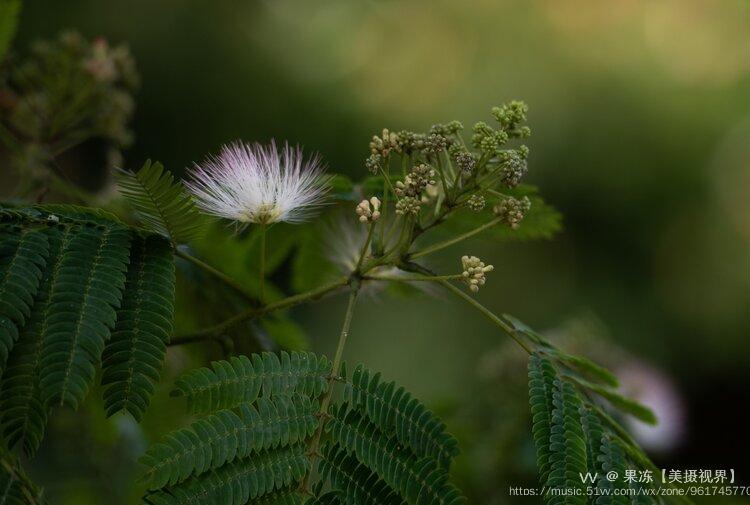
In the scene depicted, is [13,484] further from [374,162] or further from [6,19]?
[6,19]

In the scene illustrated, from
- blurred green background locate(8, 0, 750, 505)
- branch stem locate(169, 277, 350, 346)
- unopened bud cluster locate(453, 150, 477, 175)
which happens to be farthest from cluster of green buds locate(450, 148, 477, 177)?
blurred green background locate(8, 0, 750, 505)

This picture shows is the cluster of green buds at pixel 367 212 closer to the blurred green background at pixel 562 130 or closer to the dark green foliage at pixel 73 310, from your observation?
the dark green foliage at pixel 73 310

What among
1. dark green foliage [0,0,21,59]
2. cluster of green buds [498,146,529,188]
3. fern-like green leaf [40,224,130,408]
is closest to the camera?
fern-like green leaf [40,224,130,408]

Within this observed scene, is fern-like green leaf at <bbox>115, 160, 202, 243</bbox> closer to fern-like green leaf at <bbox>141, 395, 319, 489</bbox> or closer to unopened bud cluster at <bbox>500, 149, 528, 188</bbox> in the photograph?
fern-like green leaf at <bbox>141, 395, 319, 489</bbox>

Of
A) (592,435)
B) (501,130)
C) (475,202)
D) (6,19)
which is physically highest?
(6,19)

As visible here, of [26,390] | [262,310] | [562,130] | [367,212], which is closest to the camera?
[26,390]

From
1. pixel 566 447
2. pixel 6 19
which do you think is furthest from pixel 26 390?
pixel 6 19

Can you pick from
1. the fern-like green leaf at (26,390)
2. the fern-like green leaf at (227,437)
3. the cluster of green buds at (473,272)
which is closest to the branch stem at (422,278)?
the cluster of green buds at (473,272)

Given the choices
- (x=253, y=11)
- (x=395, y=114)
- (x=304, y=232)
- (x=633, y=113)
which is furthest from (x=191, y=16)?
(x=304, y=232)
